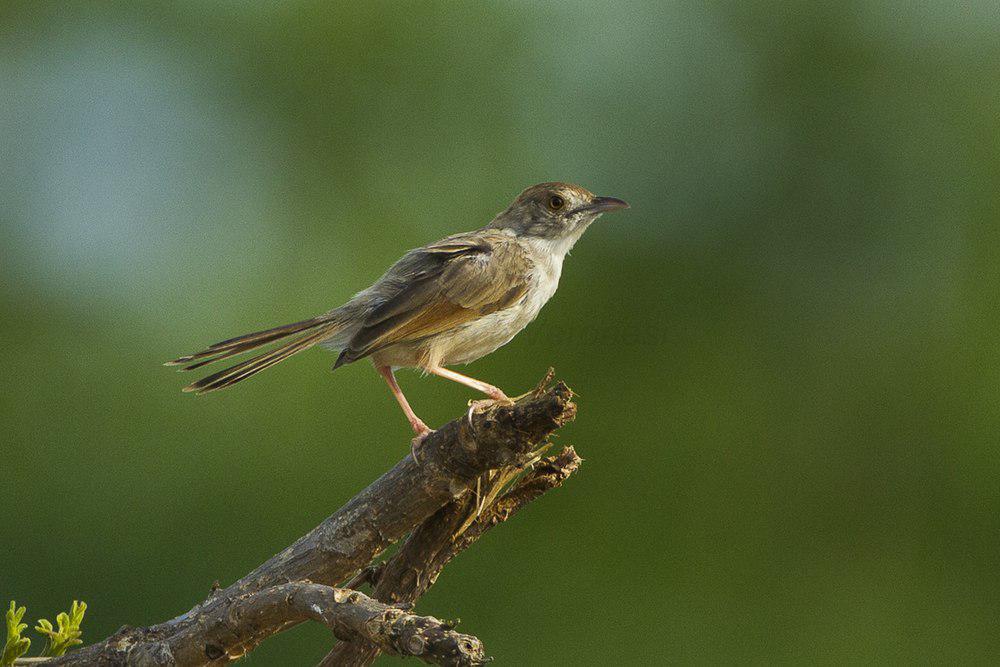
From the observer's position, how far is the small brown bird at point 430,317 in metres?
5.84

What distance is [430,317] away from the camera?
605 centimetres

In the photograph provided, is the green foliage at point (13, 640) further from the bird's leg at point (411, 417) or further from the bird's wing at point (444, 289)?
the bird's wing at point (444, 289)

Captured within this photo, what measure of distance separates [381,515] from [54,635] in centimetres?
120

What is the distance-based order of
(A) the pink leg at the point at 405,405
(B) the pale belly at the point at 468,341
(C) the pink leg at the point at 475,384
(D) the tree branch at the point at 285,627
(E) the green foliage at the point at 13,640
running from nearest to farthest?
1. (D) the tree branch at the point at 285,627
2. (E) the green foliage at the point at 13,640
3. (C) the pink leg at the point at 475,384
4. (A) the pink leg at the point at 405,405
5. (B) the pale belly at the point at 468,341

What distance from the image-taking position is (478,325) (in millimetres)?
6223

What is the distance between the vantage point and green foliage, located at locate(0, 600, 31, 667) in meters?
3.44

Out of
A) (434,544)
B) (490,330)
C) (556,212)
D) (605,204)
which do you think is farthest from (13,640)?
(605,204)

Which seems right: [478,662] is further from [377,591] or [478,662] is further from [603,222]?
[603,222]

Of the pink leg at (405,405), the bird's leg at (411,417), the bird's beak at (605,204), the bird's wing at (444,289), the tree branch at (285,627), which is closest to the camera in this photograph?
the tree branch at (285,627)

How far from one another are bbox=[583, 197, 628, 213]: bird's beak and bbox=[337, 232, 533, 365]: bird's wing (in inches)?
33.6

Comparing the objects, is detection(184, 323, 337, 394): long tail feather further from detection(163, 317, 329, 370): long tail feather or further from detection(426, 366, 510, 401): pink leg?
detection(426, 366, 510, 401): pink leg

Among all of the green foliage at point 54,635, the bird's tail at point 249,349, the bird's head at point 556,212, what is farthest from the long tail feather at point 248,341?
the green foliage at point 54,635

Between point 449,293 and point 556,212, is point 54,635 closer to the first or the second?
point 449,293

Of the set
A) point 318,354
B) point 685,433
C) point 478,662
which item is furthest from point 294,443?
point 478,662
